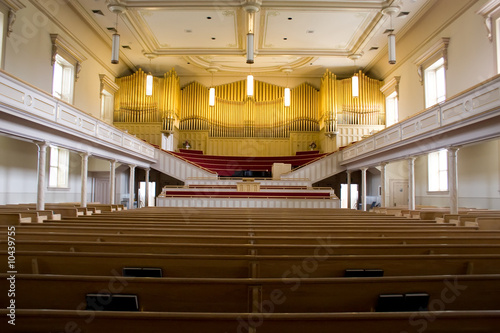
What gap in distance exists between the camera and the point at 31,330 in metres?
1.54

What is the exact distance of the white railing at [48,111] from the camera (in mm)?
7254

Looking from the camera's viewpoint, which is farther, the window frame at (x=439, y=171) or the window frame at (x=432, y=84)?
the window frame at (x=432, y=84)

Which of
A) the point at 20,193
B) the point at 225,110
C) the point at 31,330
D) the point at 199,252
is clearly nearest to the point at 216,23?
the point at 225,110

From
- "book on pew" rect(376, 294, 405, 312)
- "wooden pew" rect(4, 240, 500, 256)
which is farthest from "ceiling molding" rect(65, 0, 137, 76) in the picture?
"book on pew" rect(376, 294, 405, 312)

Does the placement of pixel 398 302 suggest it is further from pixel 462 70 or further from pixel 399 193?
pixel 399 193

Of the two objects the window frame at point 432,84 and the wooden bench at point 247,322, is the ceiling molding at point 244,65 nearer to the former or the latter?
the window frame at point 432,84

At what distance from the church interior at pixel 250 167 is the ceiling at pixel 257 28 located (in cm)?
10

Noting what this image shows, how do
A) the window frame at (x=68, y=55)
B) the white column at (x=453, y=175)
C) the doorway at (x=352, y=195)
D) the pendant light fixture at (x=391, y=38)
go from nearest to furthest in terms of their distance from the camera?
the white column at (x=453, y=175), the pendant light fixture at (x=391, y=38), the window frame at (x=68, y=55), the doorway at (x=352, y=195)

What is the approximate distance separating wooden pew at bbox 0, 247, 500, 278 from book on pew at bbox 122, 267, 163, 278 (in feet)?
0.17

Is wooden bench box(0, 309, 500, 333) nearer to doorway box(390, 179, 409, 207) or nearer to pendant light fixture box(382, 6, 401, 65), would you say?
pendant light fixture box(382, 6, 401, 65)

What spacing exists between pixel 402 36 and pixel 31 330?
54.6 ft

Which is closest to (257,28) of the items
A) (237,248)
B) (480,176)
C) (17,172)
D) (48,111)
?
(48,111)

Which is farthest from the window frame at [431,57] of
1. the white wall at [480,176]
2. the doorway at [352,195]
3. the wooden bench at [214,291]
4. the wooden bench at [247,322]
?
the wooden bench at [247,322]

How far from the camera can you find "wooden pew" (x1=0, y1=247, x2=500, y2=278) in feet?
8.23
